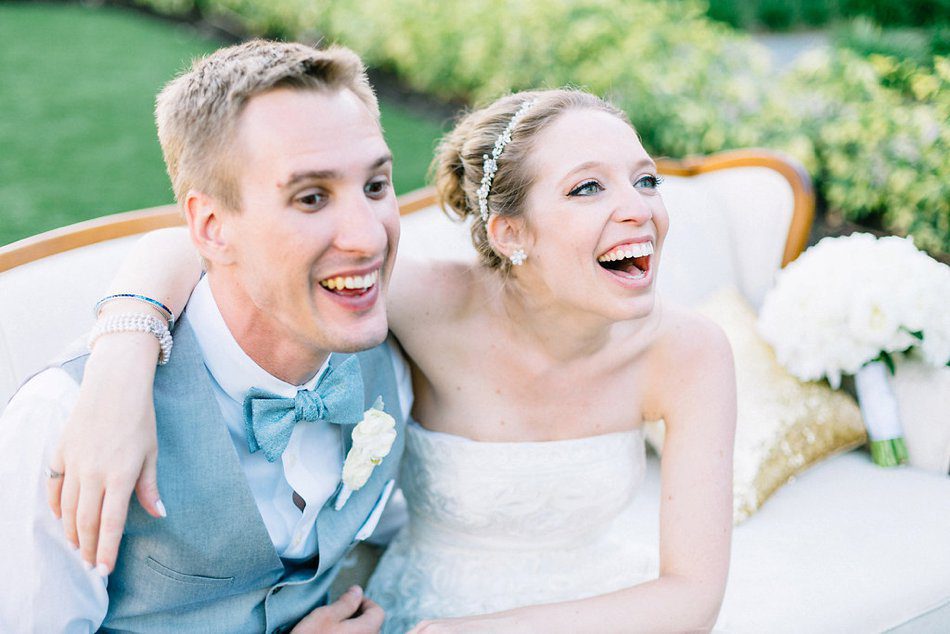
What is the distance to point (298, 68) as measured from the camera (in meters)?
1.63

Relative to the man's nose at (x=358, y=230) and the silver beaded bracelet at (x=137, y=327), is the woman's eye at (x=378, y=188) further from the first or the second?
the silver beaded bracelet at (x=137, y=327)

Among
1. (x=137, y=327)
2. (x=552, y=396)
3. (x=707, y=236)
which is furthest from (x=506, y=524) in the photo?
(x=707, y=236)

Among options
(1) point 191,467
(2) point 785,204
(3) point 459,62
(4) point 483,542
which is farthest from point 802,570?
(3) point 459,62

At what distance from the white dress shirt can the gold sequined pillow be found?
1412 mm

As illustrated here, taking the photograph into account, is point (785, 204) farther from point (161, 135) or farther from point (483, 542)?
point (161, 135)

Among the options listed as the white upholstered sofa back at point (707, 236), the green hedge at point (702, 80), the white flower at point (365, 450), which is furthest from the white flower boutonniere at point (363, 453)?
the green hedge at point (702, 80)

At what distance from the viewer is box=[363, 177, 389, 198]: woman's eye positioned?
5.65ft

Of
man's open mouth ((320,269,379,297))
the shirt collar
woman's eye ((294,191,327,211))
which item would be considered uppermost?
woman's eye ((294,191,327,211))

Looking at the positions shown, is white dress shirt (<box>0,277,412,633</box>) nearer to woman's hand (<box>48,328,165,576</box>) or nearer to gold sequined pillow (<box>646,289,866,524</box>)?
woman's hand (<box>48,328,165,576</box>)

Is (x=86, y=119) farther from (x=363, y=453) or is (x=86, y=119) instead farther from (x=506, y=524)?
(x=363, y=453)

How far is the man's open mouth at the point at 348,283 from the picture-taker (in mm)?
1665

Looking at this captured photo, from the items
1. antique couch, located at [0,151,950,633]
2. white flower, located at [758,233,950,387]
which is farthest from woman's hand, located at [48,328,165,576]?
white flower, located at [758,233,950,387]

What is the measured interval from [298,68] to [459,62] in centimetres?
595

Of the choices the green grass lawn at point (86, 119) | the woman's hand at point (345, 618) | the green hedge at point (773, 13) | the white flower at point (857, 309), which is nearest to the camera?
the woman's hand at point (345, 618)
